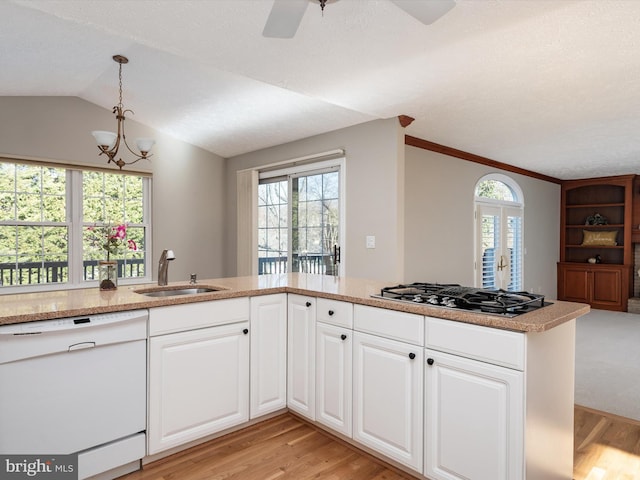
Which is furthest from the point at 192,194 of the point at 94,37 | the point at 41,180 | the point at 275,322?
the point at 275,322

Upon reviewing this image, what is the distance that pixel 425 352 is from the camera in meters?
1.87

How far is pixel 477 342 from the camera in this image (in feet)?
5.53

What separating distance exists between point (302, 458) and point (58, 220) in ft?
13.5

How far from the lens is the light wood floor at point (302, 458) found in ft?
6.67

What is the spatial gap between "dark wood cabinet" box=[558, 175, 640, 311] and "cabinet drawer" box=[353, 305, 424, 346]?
6.98m

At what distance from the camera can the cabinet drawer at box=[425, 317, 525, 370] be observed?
1572 mm

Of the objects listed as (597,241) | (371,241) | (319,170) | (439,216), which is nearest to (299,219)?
(319,170)

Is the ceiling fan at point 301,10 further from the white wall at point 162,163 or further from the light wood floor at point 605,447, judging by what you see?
the white wall at point 162,163

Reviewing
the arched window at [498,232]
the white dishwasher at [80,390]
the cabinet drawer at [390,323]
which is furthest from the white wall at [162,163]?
the cabinet drawer at [390,323]

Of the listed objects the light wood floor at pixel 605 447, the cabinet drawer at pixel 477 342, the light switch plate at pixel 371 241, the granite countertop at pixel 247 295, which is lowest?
the light wood floor at pixel 605 447

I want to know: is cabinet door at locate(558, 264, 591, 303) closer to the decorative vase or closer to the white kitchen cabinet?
the white kitchen cabinet

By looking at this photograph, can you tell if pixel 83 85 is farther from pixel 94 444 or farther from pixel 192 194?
pixel 94 444

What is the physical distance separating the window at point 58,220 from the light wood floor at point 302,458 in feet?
8.39

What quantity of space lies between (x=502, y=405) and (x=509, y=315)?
36 centimetres
